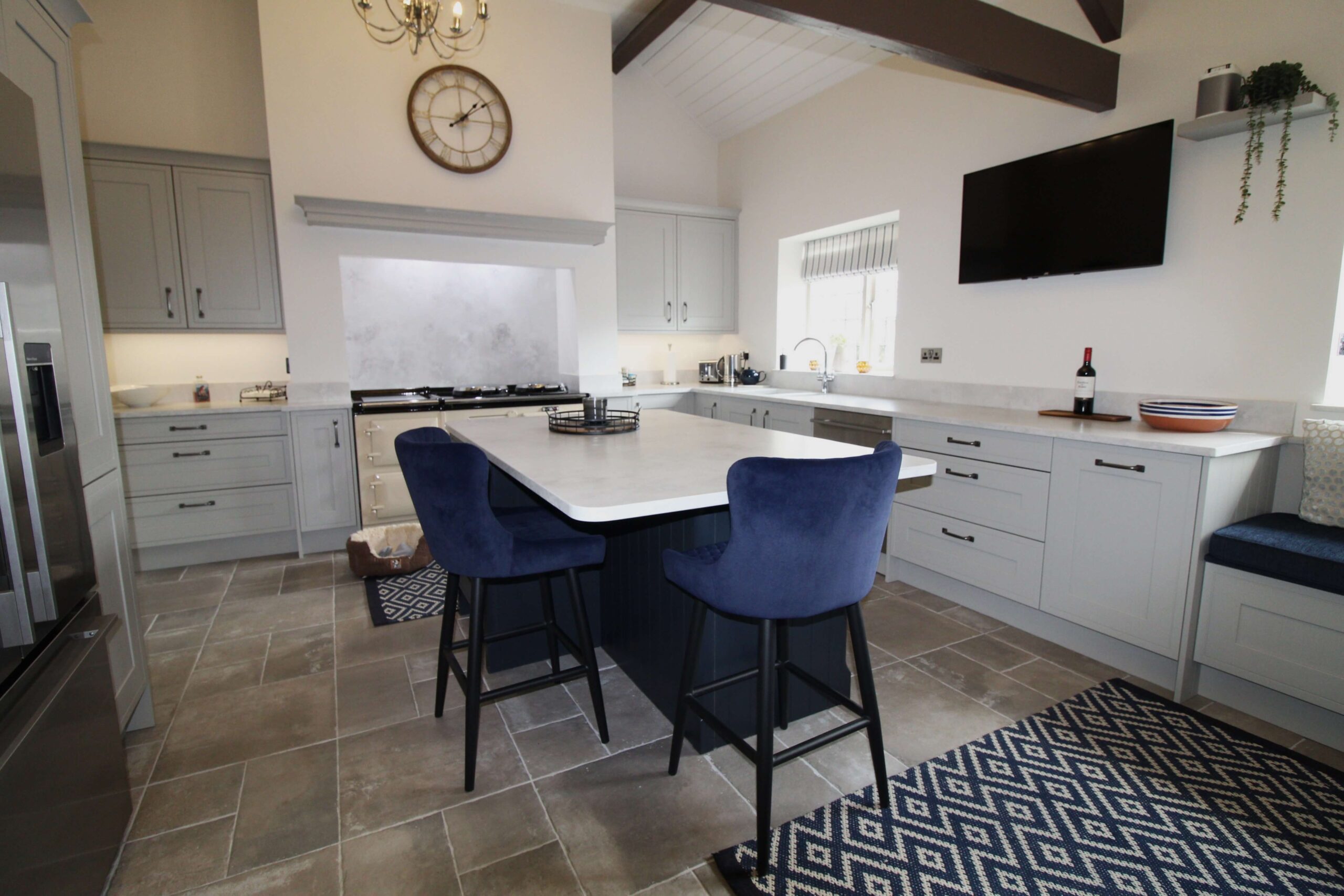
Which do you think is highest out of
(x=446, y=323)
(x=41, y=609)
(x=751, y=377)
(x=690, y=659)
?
(x=446, y=323)

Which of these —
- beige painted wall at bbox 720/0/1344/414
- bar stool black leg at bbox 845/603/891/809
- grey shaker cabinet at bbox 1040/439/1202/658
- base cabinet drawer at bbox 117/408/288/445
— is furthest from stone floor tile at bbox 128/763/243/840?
beige painted wall at bbox 720/0/1344/414

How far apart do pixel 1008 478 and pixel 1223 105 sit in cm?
159

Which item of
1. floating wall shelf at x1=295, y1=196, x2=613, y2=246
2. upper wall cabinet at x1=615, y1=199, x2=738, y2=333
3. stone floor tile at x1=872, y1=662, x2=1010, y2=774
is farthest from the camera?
upper wall cabinet at x1=615, y1=199, x2=738, y2=333

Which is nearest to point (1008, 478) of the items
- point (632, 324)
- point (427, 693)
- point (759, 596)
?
point (759, 596)

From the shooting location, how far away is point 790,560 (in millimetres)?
1453

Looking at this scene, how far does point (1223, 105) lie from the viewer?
2.47 meters

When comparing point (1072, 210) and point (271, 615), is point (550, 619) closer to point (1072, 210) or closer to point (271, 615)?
point (271, 615)

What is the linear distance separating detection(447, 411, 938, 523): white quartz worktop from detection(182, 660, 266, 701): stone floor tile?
3.89 feet

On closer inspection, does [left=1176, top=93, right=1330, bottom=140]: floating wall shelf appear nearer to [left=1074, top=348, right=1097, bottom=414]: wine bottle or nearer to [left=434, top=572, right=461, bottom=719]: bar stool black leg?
[left=1074, top=348, right=1097, bottom=414]: wine bottle

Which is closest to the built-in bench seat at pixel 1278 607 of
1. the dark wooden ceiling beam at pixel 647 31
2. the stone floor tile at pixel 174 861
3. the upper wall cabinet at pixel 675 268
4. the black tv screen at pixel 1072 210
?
the black tv screen at pixel 1072 210

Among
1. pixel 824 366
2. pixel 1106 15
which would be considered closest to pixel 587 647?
pixel 1106 15

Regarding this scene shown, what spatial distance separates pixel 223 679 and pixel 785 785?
6.93 feet

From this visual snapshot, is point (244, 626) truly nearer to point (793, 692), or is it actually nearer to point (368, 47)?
point (793, 692)

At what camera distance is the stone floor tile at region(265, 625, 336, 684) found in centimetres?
257
